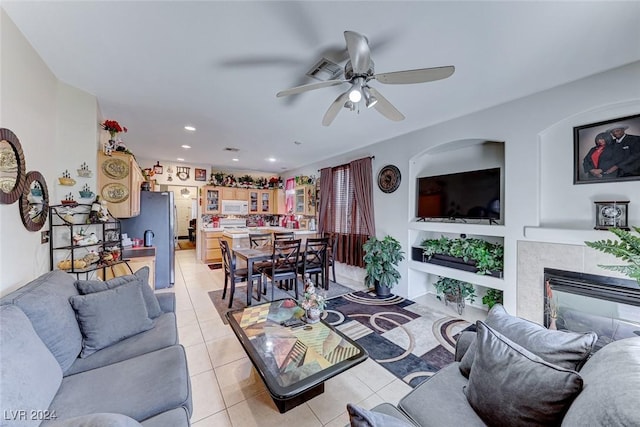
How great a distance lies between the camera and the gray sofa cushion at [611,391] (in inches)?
26.6

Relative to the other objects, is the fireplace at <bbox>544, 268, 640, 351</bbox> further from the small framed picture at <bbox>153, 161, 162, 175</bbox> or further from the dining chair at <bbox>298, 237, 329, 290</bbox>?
the small framed picture at <bbox>153, 161, 162, 175</bbox>

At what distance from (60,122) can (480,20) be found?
3.69m

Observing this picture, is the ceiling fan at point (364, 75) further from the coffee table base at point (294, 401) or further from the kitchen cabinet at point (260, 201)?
the kitchen cabinet at point (260, 201)

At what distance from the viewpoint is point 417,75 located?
5.13 feet

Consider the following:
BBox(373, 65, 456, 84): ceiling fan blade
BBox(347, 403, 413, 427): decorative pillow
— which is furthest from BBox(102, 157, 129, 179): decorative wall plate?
BBox(347, 403, 413, 427): decorative pillow

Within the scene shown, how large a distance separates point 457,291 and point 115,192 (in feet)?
15.1

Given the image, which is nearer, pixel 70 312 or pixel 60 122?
pixel 70 312

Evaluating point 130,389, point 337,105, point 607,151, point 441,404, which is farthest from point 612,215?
point 130,389

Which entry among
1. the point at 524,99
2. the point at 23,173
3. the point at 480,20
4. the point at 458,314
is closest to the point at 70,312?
the point at 23,173

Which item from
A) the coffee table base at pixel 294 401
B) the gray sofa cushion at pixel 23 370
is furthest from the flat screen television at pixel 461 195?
the gray sofa cushion at pixel 23 370

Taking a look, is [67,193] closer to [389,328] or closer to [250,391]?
[250,391]

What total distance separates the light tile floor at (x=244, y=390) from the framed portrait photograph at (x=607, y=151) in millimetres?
2567

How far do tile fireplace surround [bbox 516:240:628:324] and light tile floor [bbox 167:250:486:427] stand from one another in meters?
1.67

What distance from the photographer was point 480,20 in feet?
4.99
